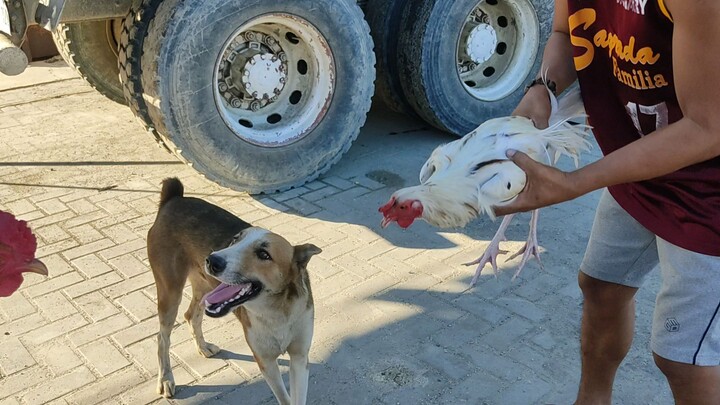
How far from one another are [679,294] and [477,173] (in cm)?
Answer: 70

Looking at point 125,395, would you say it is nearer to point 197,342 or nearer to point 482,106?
point 197,342

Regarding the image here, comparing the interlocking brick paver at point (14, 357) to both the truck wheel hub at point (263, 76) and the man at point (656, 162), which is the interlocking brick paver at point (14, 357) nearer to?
the truck wheel hub at point (263, 76)

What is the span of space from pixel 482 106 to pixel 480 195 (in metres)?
4.10

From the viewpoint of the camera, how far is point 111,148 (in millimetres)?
6000

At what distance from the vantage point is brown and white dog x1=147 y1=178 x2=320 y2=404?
2.63 m

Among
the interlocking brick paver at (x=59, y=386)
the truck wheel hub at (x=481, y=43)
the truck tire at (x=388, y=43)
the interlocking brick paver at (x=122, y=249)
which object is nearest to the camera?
the interlocking brick paver at (x=59, y=386)

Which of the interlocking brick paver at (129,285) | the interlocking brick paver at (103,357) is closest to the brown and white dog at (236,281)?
the interlocking brick paver at (103,357)

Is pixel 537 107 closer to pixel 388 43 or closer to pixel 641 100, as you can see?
pixel 641 100

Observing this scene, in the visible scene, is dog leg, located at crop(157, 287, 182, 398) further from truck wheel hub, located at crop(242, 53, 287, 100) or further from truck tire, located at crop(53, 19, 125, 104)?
truck tire, located at crop(53, 19, 125, 104)

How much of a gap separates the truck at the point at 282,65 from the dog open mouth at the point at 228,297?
7.14 ft

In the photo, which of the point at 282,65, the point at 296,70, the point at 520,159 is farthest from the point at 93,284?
the point at 520,159

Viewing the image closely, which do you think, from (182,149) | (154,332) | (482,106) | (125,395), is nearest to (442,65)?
(482,106)

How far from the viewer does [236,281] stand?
2.60 metres

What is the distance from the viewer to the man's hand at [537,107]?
239 centimetres
